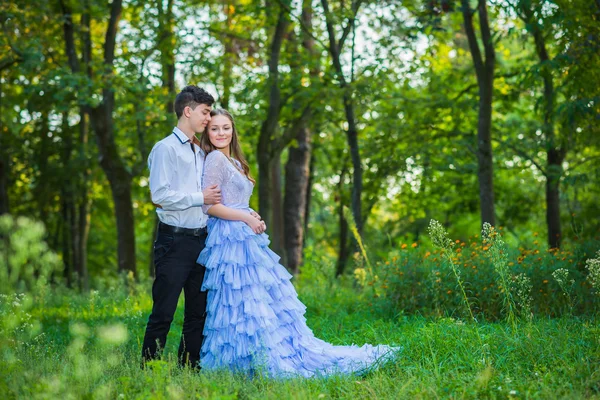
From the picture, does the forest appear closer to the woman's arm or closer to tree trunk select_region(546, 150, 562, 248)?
tree trunk select_region(546, 150, 562, 248)

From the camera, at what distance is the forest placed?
4.59 meters

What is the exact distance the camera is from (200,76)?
541 inches

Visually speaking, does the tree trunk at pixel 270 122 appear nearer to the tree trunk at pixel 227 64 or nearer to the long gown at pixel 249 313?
the tree trunk at pixel 227 64

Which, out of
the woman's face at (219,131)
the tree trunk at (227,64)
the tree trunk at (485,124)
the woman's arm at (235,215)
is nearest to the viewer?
the woman's arm at (235,215)

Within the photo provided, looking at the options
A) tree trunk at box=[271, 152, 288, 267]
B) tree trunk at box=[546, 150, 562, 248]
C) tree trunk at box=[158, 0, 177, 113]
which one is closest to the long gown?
tree trunk at box=[158, 0, 177, 113]

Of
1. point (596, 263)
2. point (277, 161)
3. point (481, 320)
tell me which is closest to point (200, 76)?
point (277, 161)

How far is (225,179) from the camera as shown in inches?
211

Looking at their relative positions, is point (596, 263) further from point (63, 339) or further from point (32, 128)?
point (32, 128)

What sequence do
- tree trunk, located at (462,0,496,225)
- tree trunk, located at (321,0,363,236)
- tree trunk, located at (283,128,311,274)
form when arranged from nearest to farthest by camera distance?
tree trunk, located at (462,0,496,225), tree trunk, located at (321,0,363,236), tree trunk, located at (283,128,311,274)

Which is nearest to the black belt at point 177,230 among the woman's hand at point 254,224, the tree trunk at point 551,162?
the woman's hand at point 254,224

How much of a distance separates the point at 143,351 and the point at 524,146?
994 centimetres

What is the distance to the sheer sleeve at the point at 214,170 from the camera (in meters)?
5.33

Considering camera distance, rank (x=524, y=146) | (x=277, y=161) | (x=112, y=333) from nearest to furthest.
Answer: (x=112, y=333)
(x=524, y=146)
(x=277, y=161)

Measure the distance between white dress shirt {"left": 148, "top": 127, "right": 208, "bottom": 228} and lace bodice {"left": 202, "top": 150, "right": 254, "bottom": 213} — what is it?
8cm
